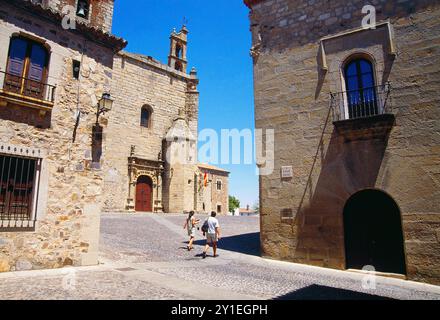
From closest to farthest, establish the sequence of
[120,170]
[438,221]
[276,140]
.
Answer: [438,221] → [276,140] → [120,170]

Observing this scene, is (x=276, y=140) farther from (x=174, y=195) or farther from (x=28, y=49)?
(x=174, y=195)

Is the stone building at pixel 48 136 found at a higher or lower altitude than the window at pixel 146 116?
lower

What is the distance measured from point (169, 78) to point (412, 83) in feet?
70.8

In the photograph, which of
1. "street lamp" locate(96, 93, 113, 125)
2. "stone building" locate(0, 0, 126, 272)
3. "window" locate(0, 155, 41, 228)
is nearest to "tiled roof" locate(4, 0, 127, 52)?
"stone building" locate(0, 0, 126, 272)

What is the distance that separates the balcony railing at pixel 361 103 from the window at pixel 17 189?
25.3ft

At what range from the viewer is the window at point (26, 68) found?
271 inches

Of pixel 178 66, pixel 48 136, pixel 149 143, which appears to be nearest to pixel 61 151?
pixel 48 136

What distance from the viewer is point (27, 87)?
7.01 meters

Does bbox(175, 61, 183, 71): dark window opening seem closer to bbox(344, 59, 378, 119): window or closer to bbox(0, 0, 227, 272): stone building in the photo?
bbox(0, 0, 227, 272): stone building

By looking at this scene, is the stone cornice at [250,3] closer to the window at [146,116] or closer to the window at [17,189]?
the window at [17,189]

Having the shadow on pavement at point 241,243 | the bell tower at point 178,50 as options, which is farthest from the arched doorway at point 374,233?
the bell tower at point 178,50

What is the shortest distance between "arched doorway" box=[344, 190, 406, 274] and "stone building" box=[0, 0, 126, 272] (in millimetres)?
6576

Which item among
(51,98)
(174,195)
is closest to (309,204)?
(51,98)

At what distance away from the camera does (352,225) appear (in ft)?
26.8
